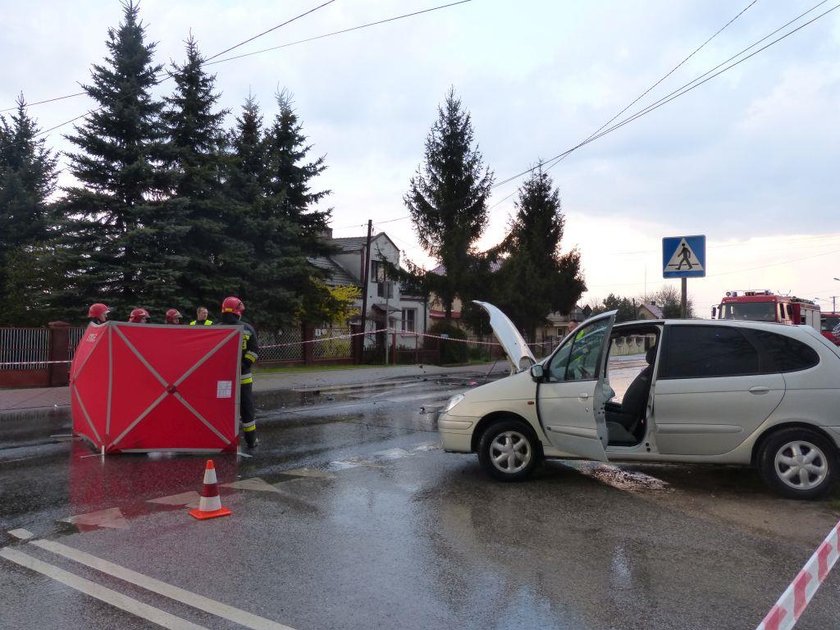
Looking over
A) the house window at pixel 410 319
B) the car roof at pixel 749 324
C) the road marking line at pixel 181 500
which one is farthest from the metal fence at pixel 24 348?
the house window at pixel 410 319

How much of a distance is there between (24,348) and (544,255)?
101 ft

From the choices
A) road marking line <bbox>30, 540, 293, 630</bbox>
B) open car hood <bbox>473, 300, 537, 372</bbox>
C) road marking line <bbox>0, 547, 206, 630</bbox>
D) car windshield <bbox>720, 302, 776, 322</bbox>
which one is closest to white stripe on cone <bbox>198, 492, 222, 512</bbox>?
road marking line <bbox>30, 540, 293, 630</bbox>

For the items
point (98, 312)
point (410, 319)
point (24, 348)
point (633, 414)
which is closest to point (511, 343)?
point (633, 414)

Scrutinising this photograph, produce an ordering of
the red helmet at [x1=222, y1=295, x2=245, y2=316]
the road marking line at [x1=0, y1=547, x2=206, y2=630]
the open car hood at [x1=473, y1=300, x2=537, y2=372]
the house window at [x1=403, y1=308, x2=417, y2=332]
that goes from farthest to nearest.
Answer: the house window at [x1=403, y1=308, x2=417, y2=332] < the red helmet at [x1=222, y1=295, x2=245, y2=316] < the open car hood at [x1=473, y1=300, x2=537, y2=372] < the road marking line at [x1=0, y1=547, x2=206, y2=630]

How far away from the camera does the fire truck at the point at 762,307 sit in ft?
66.4

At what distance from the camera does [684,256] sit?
9664 mm

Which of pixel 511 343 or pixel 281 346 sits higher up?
pixel 511 343

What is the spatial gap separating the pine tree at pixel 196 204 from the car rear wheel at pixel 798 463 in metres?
16.3

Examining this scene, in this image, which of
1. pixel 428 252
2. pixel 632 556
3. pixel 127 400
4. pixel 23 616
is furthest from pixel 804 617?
pixel 428 252

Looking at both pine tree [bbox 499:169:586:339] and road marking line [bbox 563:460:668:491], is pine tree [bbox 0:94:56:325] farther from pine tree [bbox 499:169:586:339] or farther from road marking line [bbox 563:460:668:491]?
pine tree [bbox 499:169:586:339]

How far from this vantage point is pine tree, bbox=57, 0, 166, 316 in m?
18.3

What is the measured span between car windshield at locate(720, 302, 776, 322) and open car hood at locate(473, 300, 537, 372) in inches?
607

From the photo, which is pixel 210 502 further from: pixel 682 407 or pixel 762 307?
pixel 762 307

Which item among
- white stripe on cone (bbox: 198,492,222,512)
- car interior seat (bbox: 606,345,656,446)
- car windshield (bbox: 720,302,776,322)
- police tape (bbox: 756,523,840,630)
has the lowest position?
white stripe on cone (bbox: 198,492,222,512)
